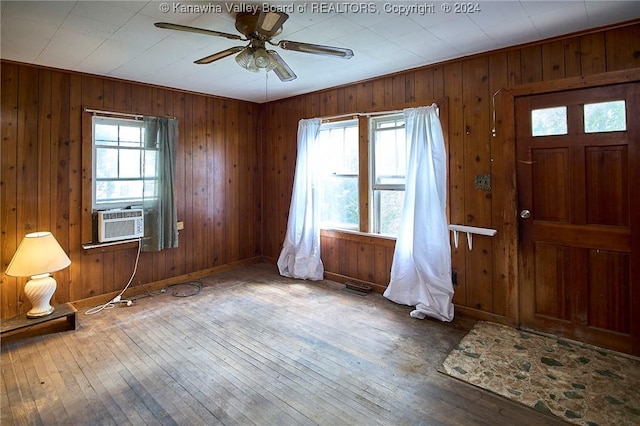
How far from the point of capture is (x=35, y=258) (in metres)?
2.99

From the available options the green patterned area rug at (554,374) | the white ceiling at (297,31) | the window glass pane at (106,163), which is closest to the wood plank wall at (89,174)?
the window glass pane at (106,163)

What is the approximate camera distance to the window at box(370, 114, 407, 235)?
3.80 m

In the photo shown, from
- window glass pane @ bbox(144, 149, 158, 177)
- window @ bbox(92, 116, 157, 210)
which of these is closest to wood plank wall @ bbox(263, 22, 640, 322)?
window glass pane @ bbox(144, 149, 158, 177)

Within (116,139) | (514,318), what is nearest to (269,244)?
(116,139)

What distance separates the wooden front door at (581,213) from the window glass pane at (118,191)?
158 inches

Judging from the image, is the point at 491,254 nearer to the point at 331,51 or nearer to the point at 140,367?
the point at 331,51

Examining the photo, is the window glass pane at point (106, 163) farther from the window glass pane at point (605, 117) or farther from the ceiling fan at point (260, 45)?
the window glass pane at point (605, 117)

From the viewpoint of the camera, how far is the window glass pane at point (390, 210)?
3.88m

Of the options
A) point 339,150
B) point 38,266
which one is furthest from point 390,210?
point 38,266

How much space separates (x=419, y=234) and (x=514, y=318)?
3.57 feet

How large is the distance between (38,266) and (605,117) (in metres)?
4.77

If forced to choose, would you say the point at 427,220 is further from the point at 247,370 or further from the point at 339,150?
the point at 247,370

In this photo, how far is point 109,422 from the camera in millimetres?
1931

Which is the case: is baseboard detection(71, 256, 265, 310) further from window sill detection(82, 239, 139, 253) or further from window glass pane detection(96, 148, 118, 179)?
window glass pane detection(96, 148, 118, 179)
